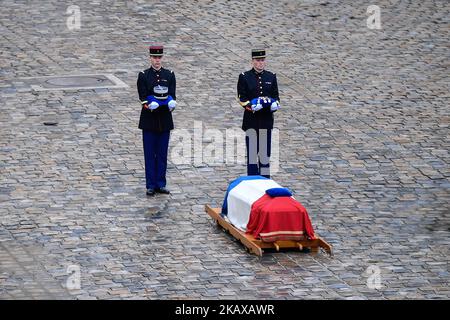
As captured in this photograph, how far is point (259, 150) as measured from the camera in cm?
2047

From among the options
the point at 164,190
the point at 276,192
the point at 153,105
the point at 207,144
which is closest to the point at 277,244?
the point at 276,192

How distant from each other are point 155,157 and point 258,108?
67.5 inches

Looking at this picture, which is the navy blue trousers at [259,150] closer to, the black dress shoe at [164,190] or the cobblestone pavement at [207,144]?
the cobblestone pavement at [207,144]

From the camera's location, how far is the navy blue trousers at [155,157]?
2005 centimetres

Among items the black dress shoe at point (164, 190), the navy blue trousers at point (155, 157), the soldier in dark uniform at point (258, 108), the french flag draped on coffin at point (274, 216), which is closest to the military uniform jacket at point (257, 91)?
the soldier in dark uniform at point (258, 108)

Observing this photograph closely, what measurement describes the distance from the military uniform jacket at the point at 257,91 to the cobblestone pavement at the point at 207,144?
108 centimetres

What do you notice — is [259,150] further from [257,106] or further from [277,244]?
[277,244]

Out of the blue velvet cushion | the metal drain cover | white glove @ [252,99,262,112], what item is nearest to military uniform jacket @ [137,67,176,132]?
white glove @ [252,99,262,112]

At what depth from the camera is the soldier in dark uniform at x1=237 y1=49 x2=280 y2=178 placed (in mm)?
Result: 20219

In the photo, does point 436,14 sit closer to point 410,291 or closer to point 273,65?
point 273,65

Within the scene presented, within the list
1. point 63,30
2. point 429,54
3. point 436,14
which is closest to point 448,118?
point 429,54

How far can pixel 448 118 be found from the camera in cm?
2420

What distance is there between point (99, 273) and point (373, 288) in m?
3.40

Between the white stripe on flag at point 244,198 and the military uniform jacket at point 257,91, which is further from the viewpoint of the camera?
the military uniform jacket at point 257,91
